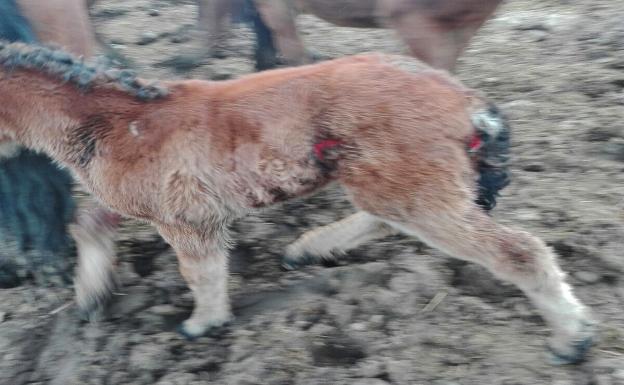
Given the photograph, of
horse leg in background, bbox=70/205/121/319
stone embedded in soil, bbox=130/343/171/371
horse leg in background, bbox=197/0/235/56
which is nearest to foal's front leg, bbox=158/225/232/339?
stone embedded in soil, bbox=130/343/171/371

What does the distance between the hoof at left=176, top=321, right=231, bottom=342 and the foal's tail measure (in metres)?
1.26

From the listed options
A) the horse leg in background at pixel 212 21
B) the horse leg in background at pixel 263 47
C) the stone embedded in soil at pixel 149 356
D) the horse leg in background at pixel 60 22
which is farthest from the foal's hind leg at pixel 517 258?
the horse leg in background at pixel 212 21

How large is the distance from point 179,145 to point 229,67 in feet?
10.8

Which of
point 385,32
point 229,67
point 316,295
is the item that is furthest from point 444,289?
point 385,32

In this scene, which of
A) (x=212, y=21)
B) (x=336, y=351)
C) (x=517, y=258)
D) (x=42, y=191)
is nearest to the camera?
(x=517, y=258)

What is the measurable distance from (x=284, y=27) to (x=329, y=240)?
237 centimetres

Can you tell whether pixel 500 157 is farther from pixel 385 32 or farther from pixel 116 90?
pixel 385 32

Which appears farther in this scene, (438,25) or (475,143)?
(438,25)

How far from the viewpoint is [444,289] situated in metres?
3.65

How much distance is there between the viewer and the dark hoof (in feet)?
10.4

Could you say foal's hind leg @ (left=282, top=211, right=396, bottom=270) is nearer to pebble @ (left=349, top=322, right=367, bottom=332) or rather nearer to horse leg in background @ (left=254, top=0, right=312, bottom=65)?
pebble @ (left=349, top=322, right=367, bottom=332)

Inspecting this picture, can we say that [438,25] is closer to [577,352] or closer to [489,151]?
[489,151]

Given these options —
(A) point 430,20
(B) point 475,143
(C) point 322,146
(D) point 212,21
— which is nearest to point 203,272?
(C) point 322,146

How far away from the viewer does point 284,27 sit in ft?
18.9
